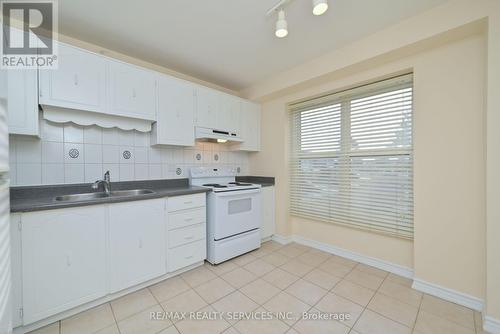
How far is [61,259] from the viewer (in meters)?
1.50

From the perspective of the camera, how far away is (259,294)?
6.04 ft

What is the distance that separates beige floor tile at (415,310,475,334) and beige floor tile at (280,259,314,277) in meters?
0.97

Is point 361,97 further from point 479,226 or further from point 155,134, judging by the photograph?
point 155,134

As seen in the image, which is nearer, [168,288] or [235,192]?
[168,288]

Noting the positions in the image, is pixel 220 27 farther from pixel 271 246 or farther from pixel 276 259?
pixel 271 246

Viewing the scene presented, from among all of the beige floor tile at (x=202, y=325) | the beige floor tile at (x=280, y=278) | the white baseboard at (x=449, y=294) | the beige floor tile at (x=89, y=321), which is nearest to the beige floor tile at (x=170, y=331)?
the beige floor tile at (x=202, y=325)

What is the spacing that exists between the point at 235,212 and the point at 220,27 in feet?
6.53

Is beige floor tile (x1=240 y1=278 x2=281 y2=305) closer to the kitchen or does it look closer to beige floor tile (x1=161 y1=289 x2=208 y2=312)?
the kitchen

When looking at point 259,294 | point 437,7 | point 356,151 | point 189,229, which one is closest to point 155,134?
point 189,229

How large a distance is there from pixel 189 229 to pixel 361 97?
8.19ft

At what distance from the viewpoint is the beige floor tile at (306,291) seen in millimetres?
1774

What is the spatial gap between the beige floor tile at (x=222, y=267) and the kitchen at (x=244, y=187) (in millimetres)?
25
